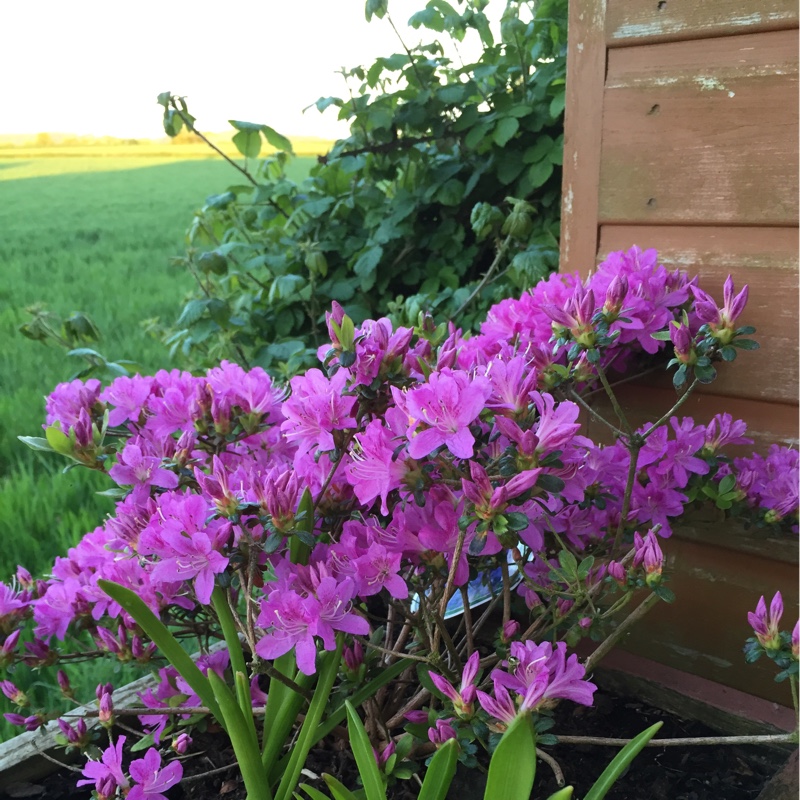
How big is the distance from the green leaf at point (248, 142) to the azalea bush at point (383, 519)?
1121 mm

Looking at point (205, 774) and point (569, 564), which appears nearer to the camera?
point (569, 564)

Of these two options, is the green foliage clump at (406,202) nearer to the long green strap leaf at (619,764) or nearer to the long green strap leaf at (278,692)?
the long green strap leaf at (278,692)

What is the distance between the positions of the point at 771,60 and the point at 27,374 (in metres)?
1.77

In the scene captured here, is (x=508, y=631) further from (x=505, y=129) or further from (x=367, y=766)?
(x=505, y=129)

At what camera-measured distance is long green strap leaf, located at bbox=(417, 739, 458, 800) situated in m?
0.62

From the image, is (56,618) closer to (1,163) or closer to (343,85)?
(1,163)

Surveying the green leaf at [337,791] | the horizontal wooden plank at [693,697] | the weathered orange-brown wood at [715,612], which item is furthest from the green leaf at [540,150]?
the green leaf at [337,791]

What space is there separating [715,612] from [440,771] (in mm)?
713

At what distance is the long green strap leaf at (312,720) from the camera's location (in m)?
0.73

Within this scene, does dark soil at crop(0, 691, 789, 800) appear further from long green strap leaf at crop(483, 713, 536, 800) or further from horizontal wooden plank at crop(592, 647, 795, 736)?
long green strap leaf at crop(483, 713, 536, 800)

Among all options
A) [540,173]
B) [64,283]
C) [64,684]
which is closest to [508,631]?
[64,684]

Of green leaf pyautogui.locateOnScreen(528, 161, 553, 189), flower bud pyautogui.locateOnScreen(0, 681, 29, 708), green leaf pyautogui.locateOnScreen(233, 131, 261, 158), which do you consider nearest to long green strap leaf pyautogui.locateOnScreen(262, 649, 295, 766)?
flower bud pyautogui.locateOnScreen(0, 681, 29, 708)

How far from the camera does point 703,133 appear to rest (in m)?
1.03

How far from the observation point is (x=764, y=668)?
1.13 m
